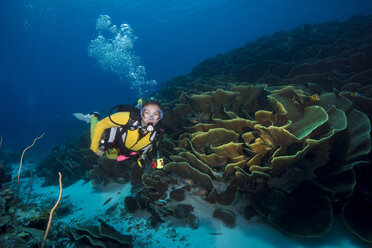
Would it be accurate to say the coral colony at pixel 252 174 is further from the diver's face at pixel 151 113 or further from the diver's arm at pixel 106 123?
the diver's arm at pixel 106 123

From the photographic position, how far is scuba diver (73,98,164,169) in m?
3.47

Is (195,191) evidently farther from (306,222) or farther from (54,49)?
(54,49)

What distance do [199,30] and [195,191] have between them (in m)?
87.5

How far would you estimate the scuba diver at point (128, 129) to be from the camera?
3475mm

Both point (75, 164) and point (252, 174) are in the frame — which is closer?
point (252, 174)

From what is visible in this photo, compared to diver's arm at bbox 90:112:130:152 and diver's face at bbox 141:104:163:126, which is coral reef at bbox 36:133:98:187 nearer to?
diver's arm at bbox 90:112:130:152

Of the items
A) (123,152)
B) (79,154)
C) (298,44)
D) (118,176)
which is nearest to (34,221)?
(123,152)

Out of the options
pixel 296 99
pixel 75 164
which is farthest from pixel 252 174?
pixel 75 164

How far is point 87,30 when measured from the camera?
57.0 metres

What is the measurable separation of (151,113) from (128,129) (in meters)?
0.57

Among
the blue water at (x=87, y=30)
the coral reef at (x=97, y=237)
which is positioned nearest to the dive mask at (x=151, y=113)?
the coral reef at (x=97, y=237)

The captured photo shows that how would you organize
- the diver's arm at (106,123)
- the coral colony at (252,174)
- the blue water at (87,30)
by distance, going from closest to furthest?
1. the coral colony at (252,174)
2. the diver's arm at (106,123)
3. the blue water at (87,30)

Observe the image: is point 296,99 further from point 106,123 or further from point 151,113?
point 106,123

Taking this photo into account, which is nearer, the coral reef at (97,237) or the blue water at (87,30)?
the coral reef at (97,237)
